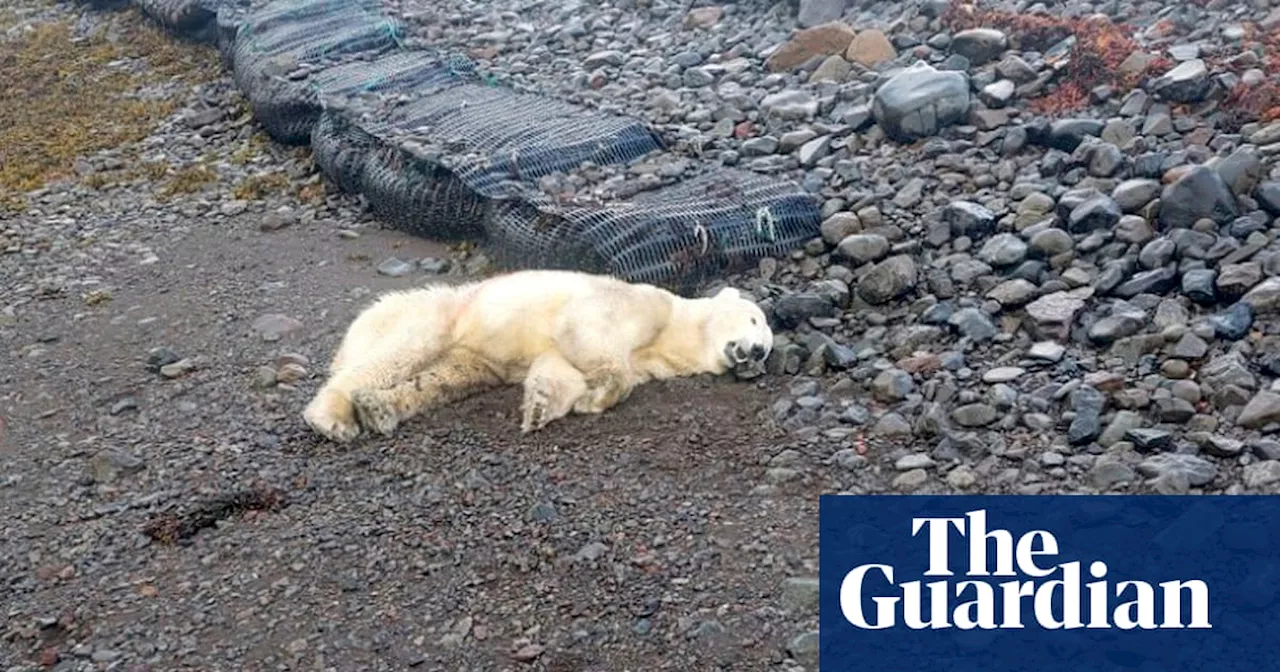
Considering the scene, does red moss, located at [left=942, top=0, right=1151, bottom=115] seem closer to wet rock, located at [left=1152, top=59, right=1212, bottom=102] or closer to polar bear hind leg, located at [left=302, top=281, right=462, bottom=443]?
wet rock, located at [left=1152, top=59, right=1212, bottom=102]

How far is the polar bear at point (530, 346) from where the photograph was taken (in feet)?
22.2

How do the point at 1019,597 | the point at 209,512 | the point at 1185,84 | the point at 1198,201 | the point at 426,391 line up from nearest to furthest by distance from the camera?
the point at 1019,597, the point at 209,512, the point at 426,391, the point at 1198,201, the point at 1185,84

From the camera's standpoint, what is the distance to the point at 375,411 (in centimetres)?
670

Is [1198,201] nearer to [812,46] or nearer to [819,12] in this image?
[812,46]

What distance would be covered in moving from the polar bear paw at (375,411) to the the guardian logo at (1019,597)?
233 centimetres

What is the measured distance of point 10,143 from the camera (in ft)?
40.6

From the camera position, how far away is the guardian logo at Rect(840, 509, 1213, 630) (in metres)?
5.08

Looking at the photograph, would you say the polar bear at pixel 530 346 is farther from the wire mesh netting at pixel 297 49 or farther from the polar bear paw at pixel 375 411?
the wire mesh netting at pixel 297 49

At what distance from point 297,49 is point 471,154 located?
10.9 feet

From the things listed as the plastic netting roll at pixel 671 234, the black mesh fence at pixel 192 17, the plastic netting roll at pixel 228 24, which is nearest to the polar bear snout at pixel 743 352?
the plastic netting roll at pixel 671 234

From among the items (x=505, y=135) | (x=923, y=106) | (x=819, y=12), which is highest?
(x=819, y=12)

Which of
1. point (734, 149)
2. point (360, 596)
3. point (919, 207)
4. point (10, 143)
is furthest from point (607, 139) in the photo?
point (10, 143)

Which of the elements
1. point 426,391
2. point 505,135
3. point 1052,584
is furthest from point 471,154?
point 1052,584

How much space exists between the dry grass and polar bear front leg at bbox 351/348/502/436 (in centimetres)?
520
